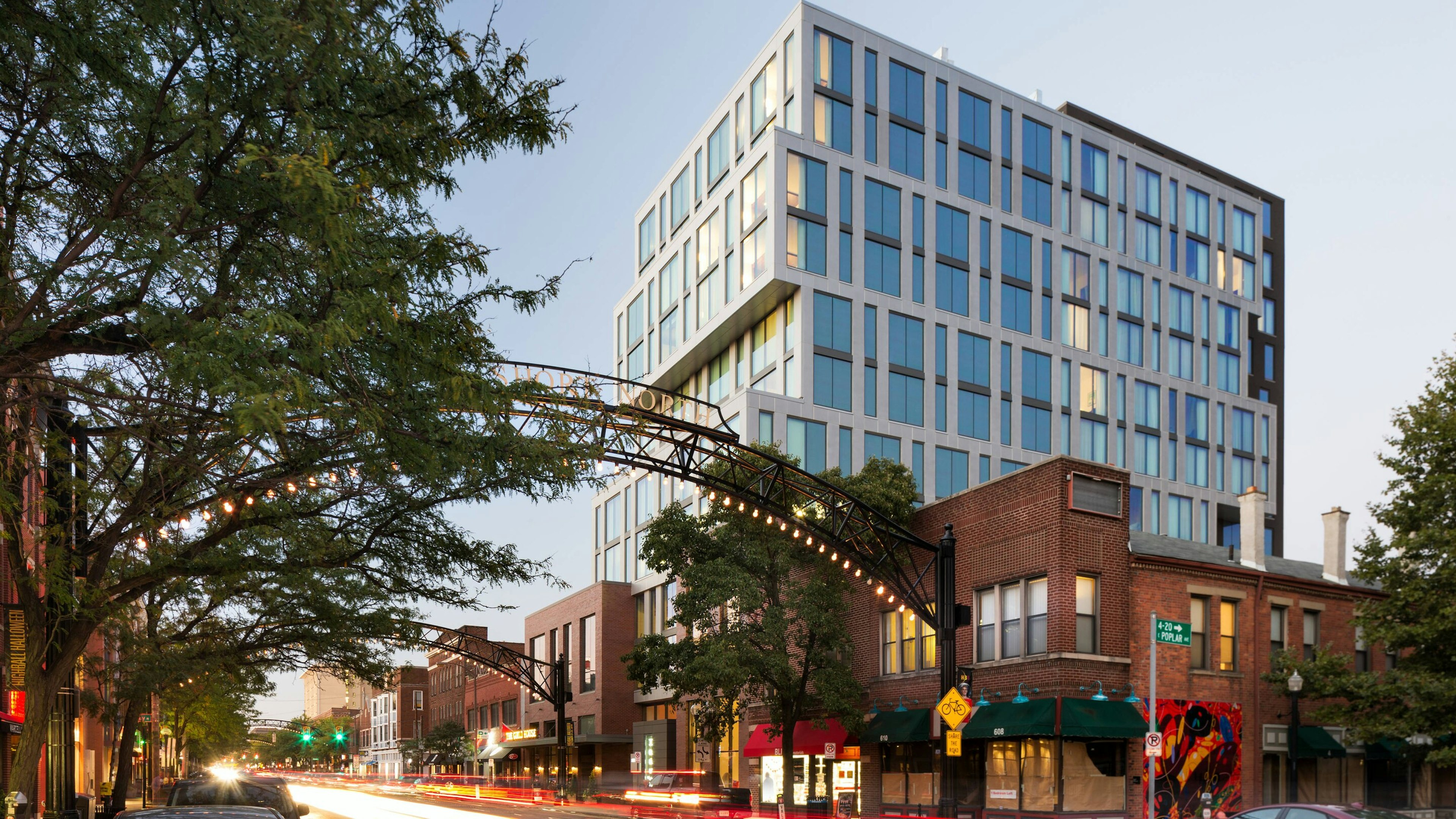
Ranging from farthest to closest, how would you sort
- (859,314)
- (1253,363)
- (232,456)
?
(1253,363)
(859,314)
(232,456)

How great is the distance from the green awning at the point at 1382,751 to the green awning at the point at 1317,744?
90cm

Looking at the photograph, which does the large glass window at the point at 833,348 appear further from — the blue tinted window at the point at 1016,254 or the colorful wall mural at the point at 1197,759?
the colorful wall mural at the point at 1197,759

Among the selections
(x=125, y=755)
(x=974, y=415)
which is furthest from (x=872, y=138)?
(x=125, y=755)

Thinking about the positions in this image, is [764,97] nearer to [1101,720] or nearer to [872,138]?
[872,138]

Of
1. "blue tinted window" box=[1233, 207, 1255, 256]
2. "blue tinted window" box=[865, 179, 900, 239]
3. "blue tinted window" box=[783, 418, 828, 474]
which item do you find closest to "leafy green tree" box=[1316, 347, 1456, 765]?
"blue tinted window" box=[783, 418, 828, 474]

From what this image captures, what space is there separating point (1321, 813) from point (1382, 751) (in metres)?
21.3

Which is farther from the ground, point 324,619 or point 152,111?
point 152,111

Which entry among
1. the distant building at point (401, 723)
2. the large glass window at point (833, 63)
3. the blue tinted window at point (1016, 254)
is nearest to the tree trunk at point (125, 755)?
the large glass window at point (833, 63)

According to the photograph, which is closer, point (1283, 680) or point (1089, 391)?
point (1283, 680)

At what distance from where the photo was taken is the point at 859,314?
5953 cm

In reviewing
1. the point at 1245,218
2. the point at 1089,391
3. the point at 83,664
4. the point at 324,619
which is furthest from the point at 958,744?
the point at 1245,218

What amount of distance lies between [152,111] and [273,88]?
0.93 meters

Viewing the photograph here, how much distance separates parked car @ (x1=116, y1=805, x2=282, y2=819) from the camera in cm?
1004

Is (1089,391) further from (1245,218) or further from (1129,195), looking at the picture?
(1245,218)
